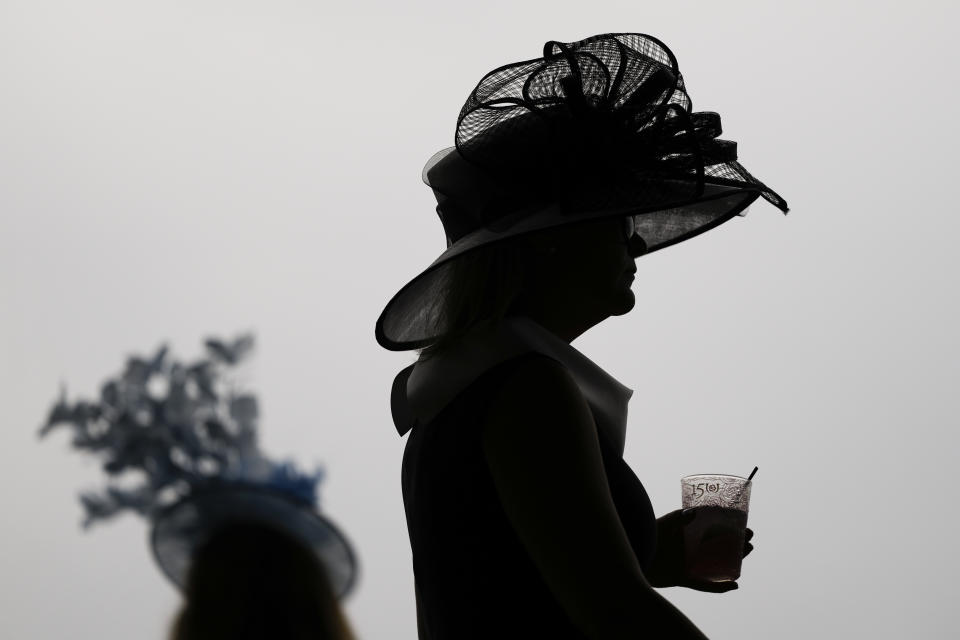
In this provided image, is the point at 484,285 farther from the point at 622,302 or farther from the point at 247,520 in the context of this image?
the point at 247,520

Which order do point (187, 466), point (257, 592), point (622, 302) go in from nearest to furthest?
point (257, 592) < point (187, 466) < point (622, 302)

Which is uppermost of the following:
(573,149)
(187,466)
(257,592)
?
(573,149)

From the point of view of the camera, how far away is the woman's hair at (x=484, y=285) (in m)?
0.80

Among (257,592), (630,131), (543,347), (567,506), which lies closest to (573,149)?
(630,131)

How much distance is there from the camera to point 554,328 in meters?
0.84

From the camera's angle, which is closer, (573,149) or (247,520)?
(247,520)

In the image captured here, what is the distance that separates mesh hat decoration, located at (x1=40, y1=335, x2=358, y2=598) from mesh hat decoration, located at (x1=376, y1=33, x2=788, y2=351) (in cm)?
20

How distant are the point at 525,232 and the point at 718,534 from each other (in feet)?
1.27

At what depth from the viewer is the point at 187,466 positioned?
0.73m

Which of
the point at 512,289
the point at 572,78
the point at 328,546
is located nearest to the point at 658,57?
the point at 572,78

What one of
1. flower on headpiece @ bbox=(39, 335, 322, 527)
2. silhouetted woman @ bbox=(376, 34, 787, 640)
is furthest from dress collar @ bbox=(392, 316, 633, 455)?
flower on headpiece @ bbox=(39, 335, 322, 527)

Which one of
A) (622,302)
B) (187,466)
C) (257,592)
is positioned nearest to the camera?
(257,592)

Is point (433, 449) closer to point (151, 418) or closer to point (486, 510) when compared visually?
point (486, 510)

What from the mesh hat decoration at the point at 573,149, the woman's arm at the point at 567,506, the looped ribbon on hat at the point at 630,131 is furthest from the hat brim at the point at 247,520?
the looped ribbon on hat at the point at 630,131
